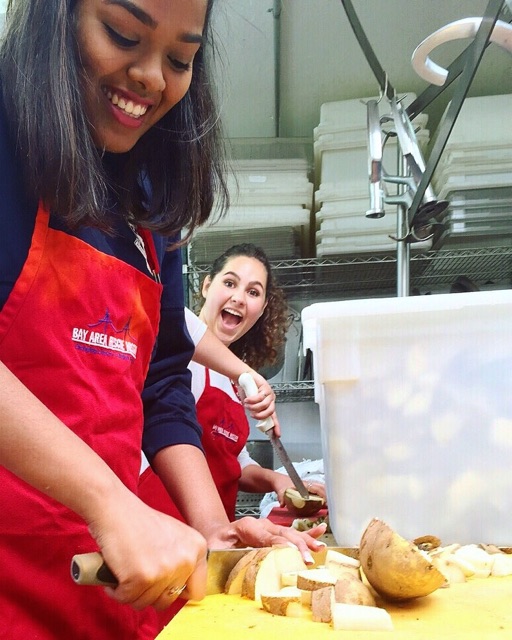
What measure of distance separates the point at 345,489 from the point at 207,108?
0.47m

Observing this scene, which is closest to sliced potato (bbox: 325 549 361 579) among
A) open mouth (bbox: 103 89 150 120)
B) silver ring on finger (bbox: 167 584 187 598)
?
silver ring on finger (bbox: 167 584 187 598)

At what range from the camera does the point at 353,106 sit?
74.9 inches

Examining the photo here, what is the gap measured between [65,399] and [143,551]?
203 millimetres

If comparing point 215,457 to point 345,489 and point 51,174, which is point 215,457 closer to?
point 345,489

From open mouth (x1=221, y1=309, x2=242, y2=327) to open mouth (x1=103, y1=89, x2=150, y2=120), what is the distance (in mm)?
1124

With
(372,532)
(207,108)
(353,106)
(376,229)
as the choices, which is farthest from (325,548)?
(353,106)

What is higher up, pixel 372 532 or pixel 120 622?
pixel 372 532

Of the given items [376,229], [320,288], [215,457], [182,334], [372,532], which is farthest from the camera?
[320,288]

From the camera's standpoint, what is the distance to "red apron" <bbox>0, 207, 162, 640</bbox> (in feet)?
1.67

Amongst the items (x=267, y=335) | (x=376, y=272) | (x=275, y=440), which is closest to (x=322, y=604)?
(x=275, y=440)

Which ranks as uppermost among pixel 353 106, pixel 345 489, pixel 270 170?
pixel 353 106

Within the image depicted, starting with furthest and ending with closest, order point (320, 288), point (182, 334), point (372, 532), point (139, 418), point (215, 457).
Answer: point (320, 288) → point (215, 457) → point (182, 334) → point (139, 418) → point (372, 532)

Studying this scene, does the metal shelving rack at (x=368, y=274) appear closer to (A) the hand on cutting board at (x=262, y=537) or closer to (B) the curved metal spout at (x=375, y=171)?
(B) the curved metal spout at (x=375, y=171)

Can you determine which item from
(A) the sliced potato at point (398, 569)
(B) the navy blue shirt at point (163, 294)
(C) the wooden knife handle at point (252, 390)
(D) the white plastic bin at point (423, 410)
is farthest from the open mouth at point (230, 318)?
(A) the sliced potato at point (398, 569)
